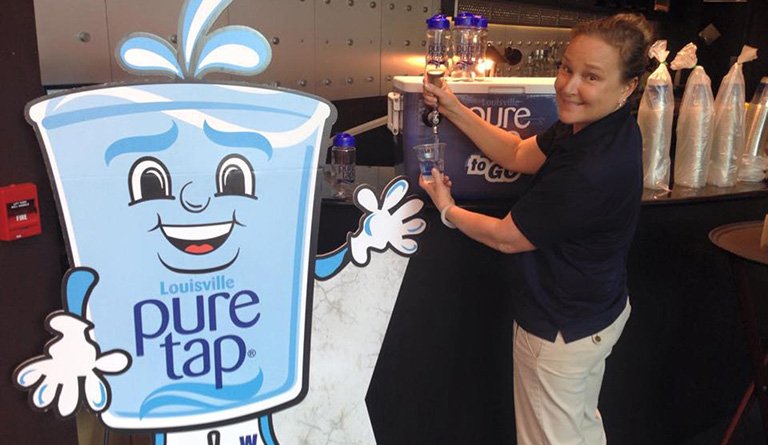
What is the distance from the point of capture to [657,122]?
2.06m

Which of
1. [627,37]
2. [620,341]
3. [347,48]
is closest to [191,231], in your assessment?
[627,37]

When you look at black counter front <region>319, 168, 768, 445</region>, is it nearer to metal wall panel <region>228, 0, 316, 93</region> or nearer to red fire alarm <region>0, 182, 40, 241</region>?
red fire alarm <region>0, 182, 40, 241</region>

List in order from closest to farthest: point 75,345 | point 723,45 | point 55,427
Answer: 1. point 75,345
2. point 55,427
3. point 723,45

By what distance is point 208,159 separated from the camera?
1.40 metres

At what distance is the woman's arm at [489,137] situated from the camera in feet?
5.55

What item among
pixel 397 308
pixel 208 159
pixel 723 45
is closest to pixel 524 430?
pixel 397 308

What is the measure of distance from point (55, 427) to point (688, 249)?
6.20 ft

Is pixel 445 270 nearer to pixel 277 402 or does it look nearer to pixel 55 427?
pixel 277 402

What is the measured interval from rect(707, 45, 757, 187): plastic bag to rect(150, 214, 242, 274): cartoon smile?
5.41 ft

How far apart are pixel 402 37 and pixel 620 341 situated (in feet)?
8.62

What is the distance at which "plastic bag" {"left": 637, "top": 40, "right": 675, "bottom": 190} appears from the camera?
205cm

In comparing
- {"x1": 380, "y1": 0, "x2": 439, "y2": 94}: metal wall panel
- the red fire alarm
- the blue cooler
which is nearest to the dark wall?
the red fire alarm

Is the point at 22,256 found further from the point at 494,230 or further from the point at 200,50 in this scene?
the point at 494,230

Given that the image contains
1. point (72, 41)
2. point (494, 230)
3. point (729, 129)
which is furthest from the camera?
point (72, 41)
